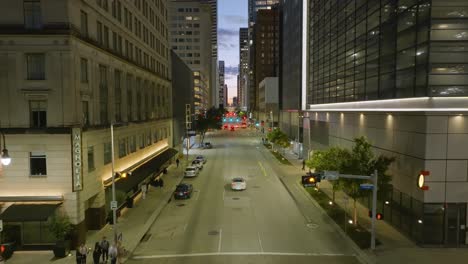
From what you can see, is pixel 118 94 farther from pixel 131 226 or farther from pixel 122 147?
pixel 131 226

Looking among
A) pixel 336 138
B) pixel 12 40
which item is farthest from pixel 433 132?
pixel 12 40

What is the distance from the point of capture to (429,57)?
2205 cm

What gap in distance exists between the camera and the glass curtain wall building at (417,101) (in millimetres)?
21922

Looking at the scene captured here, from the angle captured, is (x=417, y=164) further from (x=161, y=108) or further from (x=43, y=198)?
(x=161, y=108)

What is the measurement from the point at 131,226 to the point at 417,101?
2161 cm

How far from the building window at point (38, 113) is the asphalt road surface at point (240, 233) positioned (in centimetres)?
973

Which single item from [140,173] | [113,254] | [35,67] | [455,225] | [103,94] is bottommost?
[113,254]

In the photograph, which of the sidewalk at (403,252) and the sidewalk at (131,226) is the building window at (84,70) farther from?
the sidewalk at (403,252)

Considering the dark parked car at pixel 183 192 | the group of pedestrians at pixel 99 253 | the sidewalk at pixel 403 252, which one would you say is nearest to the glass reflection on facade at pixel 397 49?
the sidewalk at pixel 403 252

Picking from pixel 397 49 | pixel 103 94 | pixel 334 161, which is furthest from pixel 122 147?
pixel 397 49

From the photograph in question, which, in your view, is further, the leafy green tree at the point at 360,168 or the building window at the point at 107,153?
the building window at the point at 107,153

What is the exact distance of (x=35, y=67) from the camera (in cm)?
2230

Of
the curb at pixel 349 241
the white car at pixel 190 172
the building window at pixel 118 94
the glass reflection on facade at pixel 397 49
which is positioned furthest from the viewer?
the white car at pixel 190 172

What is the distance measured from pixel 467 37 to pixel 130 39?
28271mm
